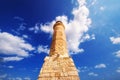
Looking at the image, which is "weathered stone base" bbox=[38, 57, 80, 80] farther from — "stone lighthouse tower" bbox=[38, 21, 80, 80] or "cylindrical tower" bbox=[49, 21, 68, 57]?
"cylindrical tower" bbox=[49, 21, 68, 57]

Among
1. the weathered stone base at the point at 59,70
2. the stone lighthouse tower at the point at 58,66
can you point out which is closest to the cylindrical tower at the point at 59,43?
the stone lighthouse tower at the point at 58,66

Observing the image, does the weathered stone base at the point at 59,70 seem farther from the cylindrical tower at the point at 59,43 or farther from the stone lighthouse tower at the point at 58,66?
the cylindrical tower at the point at 59,43

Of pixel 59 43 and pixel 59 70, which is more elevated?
pixel 59 43

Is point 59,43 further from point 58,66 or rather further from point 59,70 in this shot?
point 59,70

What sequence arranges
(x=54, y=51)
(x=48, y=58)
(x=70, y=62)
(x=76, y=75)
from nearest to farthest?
(x=76, y=75) → (x=70, y=62) → (x=48, y=58) → (x=54, y=51)

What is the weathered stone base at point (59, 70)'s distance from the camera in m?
6.75

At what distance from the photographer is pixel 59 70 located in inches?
275

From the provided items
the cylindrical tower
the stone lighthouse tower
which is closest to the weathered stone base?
the stone lighthouse tower

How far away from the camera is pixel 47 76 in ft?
22.4

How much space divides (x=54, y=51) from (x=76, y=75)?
2.16 metres

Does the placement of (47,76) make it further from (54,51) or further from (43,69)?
(54,51)

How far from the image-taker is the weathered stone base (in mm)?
6754

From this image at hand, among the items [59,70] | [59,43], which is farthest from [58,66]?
A: [59,43]

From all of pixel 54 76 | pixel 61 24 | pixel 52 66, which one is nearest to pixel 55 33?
pixel 61 24
